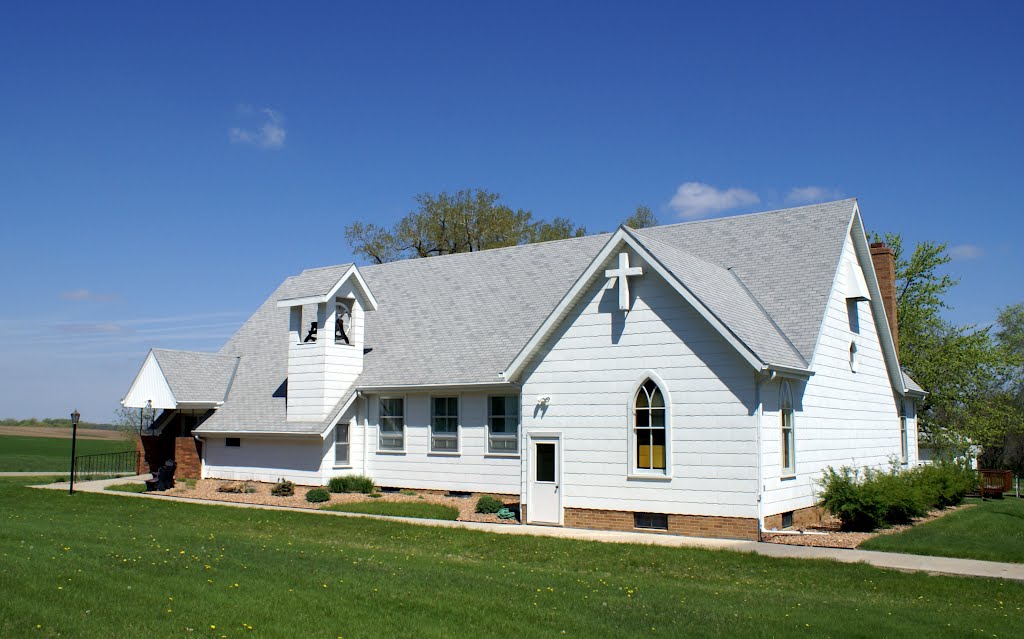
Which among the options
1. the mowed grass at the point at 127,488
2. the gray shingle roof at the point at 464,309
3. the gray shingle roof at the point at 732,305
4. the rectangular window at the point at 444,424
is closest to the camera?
the gray shingle roof at the point at 732,305

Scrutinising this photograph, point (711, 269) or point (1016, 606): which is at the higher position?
point (711, 269)

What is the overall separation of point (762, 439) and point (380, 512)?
9702 millimetres

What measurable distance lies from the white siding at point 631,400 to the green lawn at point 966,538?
304 centimetres

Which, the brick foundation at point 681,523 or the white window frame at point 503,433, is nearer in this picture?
the brick foundation at point 681,523

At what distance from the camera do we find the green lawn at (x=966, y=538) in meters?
16.9

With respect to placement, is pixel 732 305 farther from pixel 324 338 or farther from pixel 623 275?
pixel 324 338

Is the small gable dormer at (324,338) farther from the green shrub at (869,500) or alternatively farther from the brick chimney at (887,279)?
the brick chimney at (887,279)

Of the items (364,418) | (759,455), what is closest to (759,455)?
(759,455)

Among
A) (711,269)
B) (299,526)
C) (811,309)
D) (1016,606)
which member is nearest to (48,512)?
(299,526)

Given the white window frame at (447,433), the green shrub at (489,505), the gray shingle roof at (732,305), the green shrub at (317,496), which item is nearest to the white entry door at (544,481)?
the green shrub at (489,505)

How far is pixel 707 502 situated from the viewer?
19.2 metres

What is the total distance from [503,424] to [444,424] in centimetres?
204

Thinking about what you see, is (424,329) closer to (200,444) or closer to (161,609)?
(200,444)

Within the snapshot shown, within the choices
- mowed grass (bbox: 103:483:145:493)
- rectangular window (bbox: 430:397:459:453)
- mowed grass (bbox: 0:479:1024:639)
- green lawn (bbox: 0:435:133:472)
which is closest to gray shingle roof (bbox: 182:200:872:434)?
rectangular window (bbox: 430:397:459:453)
